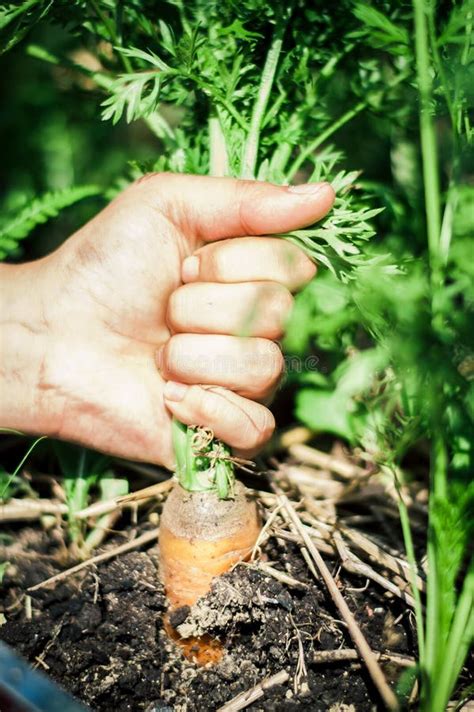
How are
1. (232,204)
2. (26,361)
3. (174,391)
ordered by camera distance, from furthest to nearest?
(26,361) → (174,391) → (232,204)

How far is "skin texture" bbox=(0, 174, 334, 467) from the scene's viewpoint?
4.26ft

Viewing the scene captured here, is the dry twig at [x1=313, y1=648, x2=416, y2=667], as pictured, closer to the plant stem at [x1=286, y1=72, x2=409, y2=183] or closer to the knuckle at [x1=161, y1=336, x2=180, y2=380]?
the knuckle at [x1=161, y1=336, x2=180, y2=380]

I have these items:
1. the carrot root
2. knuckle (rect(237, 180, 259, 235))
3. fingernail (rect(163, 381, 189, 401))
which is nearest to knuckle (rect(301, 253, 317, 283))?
knuckle (rect(237, 180, 259, 235))

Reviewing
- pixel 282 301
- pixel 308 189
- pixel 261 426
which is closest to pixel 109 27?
pixel 308 189

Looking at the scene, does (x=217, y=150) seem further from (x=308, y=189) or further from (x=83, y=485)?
(x=83, y=485)

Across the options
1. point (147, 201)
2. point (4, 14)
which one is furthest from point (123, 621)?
point (4, 14)

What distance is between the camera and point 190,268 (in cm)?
140

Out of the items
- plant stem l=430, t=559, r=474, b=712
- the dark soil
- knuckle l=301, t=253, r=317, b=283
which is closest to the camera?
plant stem l=430, t=559, r=474, b=712

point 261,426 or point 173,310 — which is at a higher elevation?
A: point 173,310

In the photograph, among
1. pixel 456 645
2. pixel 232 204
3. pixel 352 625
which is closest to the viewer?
pixel 456 645

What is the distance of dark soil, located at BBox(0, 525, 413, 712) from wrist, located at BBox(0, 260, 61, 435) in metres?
0.38

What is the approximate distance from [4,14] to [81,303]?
23.3 inches

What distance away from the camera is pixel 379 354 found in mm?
881

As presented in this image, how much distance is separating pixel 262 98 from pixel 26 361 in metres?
0.81
